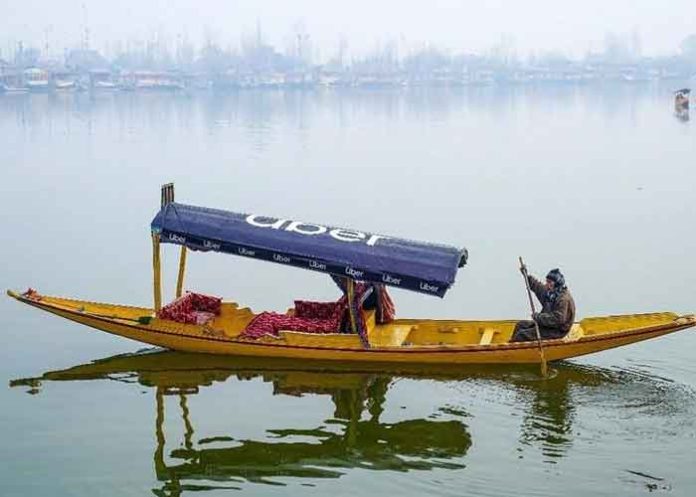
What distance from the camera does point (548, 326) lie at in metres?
18.5

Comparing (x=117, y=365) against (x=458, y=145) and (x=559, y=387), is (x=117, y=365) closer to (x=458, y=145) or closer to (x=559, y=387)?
(x=559, y=387)

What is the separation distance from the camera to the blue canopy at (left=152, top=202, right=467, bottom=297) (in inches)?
716

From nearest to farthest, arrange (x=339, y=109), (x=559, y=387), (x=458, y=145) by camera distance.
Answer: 1. (x=559, y=387)
2. (x=458, y=145)
3. (x=339, y=109)

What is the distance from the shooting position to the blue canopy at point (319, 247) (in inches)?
716

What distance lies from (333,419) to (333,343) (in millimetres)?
1717

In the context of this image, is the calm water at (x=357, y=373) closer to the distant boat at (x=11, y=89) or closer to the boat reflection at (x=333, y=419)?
the boat reflection at (x=333, y=419)

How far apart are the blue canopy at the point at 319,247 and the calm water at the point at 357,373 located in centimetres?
185

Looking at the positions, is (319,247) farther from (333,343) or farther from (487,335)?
(487,335)

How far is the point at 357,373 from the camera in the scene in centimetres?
1906

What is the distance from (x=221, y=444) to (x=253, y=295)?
29.8 ft

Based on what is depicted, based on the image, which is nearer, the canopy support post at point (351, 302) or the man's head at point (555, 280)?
the man's head at point (555, 280)

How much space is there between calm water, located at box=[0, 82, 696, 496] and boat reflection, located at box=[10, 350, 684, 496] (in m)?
0.04

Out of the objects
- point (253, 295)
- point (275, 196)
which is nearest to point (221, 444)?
point (253, 295)

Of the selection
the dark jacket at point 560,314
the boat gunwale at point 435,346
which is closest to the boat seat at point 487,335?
the boat gunwale at point 435,346
